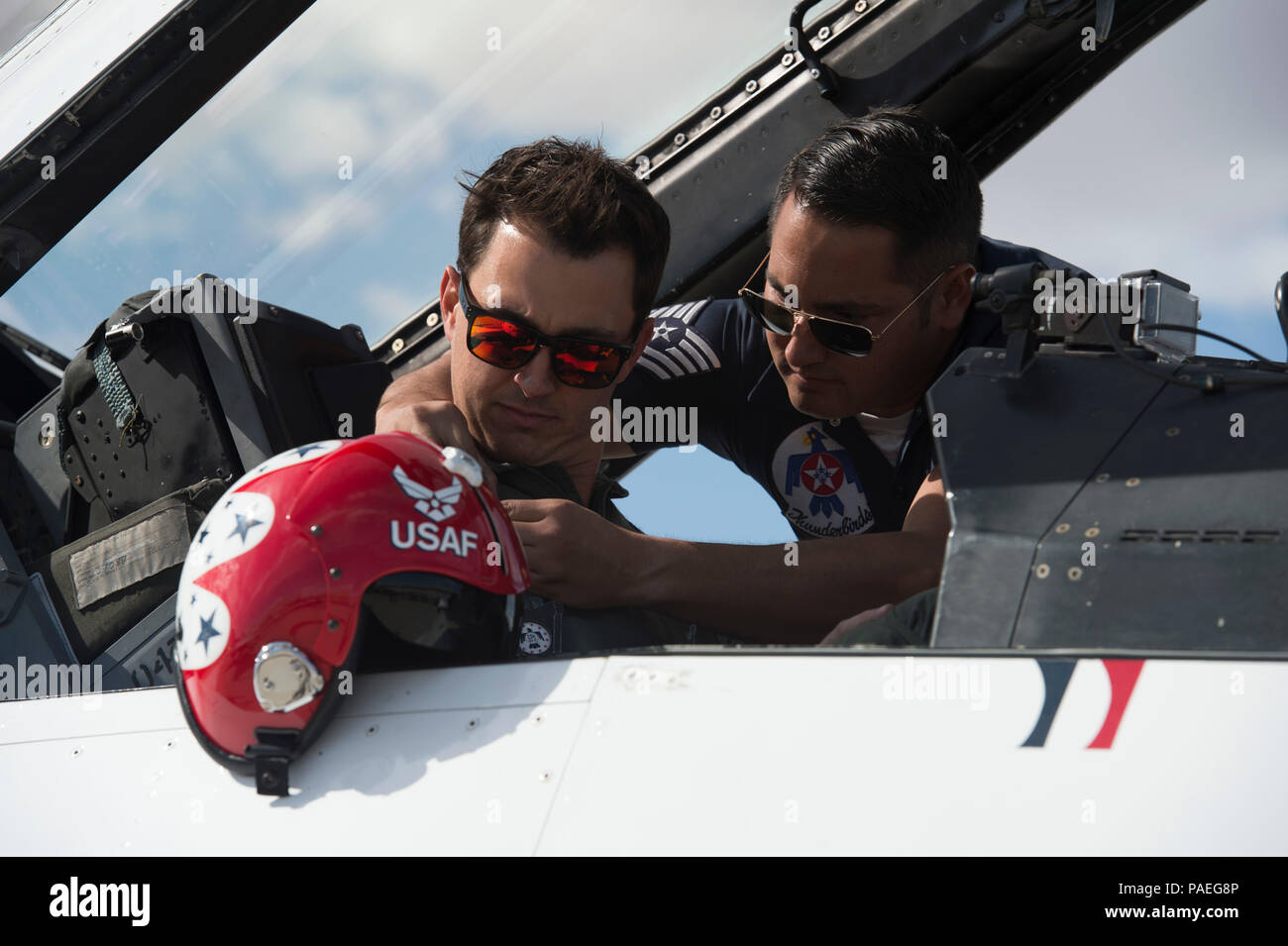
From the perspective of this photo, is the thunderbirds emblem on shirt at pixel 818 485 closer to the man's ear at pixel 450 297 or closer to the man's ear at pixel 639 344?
the man's ear at pixel 639 344

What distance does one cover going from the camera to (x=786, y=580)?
4.79ft

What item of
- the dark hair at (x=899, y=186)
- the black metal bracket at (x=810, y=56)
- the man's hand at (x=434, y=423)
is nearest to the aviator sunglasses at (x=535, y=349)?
the man's hand at (x=434, y=423)

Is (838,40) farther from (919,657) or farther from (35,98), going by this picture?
(919,657)

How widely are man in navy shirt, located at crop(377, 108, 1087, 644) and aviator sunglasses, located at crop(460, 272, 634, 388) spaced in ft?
0.46

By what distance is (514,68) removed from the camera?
2238 millimetres

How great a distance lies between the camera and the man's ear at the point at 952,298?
1869mm

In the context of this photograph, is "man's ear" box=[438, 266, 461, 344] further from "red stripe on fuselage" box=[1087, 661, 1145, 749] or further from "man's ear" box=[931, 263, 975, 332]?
"red stripe on fuselage" box=[1087, 661, 1145, 749]

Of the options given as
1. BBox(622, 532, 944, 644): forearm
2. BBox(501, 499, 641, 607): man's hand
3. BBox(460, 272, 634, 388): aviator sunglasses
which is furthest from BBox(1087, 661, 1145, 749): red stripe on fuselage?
BBox(460, 272, 634, 388): aviator sunglasses

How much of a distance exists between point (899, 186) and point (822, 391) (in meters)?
0.36

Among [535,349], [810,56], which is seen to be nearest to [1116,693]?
[535,349]

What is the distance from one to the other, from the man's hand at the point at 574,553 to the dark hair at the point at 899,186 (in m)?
0.71

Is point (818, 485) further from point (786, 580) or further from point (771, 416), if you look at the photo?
point (786, 580)

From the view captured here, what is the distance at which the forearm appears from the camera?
57.0 inches
